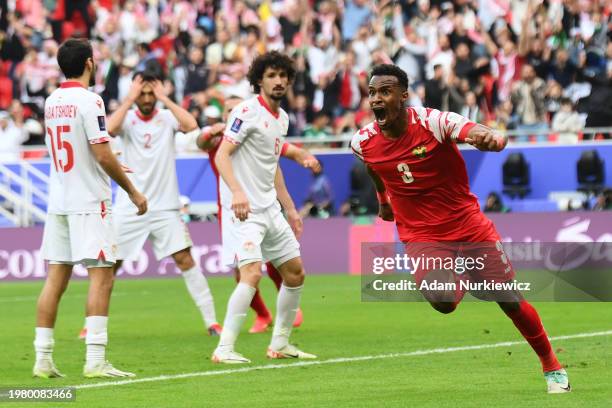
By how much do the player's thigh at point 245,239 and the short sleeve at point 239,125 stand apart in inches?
25.7

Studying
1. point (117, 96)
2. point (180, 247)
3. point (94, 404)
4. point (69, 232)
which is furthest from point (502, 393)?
point (117, 96)

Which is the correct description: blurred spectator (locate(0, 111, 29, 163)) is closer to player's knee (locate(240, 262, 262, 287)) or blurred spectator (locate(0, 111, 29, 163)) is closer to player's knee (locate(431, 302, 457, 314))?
player's knee (locate(240, 262, 262, 287))

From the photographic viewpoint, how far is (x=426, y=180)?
962 centimetres

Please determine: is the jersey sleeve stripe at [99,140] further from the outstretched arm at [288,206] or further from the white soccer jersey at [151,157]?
the white soccer jersey at [151,157]

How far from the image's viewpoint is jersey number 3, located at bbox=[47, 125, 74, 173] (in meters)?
10.4

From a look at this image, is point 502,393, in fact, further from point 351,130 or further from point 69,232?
point 351,130

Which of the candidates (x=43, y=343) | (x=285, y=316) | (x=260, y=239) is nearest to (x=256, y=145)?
(x=260, y=239)

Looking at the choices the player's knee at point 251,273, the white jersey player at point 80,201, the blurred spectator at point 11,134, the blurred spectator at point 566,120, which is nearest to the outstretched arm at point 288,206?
the player's knee at point 251,273

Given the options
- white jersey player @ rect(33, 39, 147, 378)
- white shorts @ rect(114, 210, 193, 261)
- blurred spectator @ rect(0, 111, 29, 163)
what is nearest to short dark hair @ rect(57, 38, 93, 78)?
white jersey player @ rect(33, 39, 147, 378)

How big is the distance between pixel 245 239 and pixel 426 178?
240 cm

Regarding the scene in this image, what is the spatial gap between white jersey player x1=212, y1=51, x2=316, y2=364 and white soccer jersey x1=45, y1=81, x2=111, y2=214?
1385mm

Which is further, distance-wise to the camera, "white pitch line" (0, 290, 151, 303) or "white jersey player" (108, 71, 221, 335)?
"white pitch line" (0, 290, 151, 303)

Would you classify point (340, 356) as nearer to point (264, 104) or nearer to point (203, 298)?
point (264, 104)

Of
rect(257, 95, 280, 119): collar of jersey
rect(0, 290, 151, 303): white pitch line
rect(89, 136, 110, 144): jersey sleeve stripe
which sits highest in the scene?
rect(257, 95, 280, 119): collar of jersey
